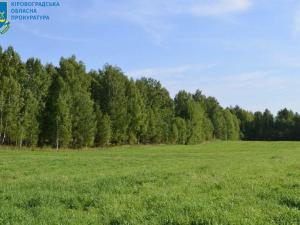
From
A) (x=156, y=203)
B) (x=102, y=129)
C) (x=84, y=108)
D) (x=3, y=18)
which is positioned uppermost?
(x=3, y=18)

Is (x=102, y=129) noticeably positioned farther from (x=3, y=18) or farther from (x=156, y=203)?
(x=156, y=203)

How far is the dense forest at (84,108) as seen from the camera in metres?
67.4

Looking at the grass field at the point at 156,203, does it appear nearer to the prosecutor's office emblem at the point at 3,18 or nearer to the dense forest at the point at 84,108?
the prosecutor's office emblem at the point at 3,18

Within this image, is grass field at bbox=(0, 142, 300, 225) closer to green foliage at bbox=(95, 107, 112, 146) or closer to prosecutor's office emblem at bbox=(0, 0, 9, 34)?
prosecutor's office emblem at bbox=(0, 0, 9, 34)

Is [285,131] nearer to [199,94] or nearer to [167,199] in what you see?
[199,94]

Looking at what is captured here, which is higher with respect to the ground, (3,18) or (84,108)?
(3,18)

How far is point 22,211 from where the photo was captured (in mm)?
12148

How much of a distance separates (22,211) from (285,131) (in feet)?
547

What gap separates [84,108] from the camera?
76.7m

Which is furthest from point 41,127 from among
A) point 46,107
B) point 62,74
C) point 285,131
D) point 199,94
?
point 285,131

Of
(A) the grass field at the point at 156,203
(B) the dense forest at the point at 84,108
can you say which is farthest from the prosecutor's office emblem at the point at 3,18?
(B) the dense forest at the point at 84,108

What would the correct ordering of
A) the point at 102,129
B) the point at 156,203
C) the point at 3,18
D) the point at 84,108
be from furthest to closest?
the point at 102,129 → the point at 84,108 → the point at 3,18 → the point at 156,203

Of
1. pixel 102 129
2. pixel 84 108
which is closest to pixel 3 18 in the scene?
pixel 84 108

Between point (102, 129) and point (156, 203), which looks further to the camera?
point (102, 129)
